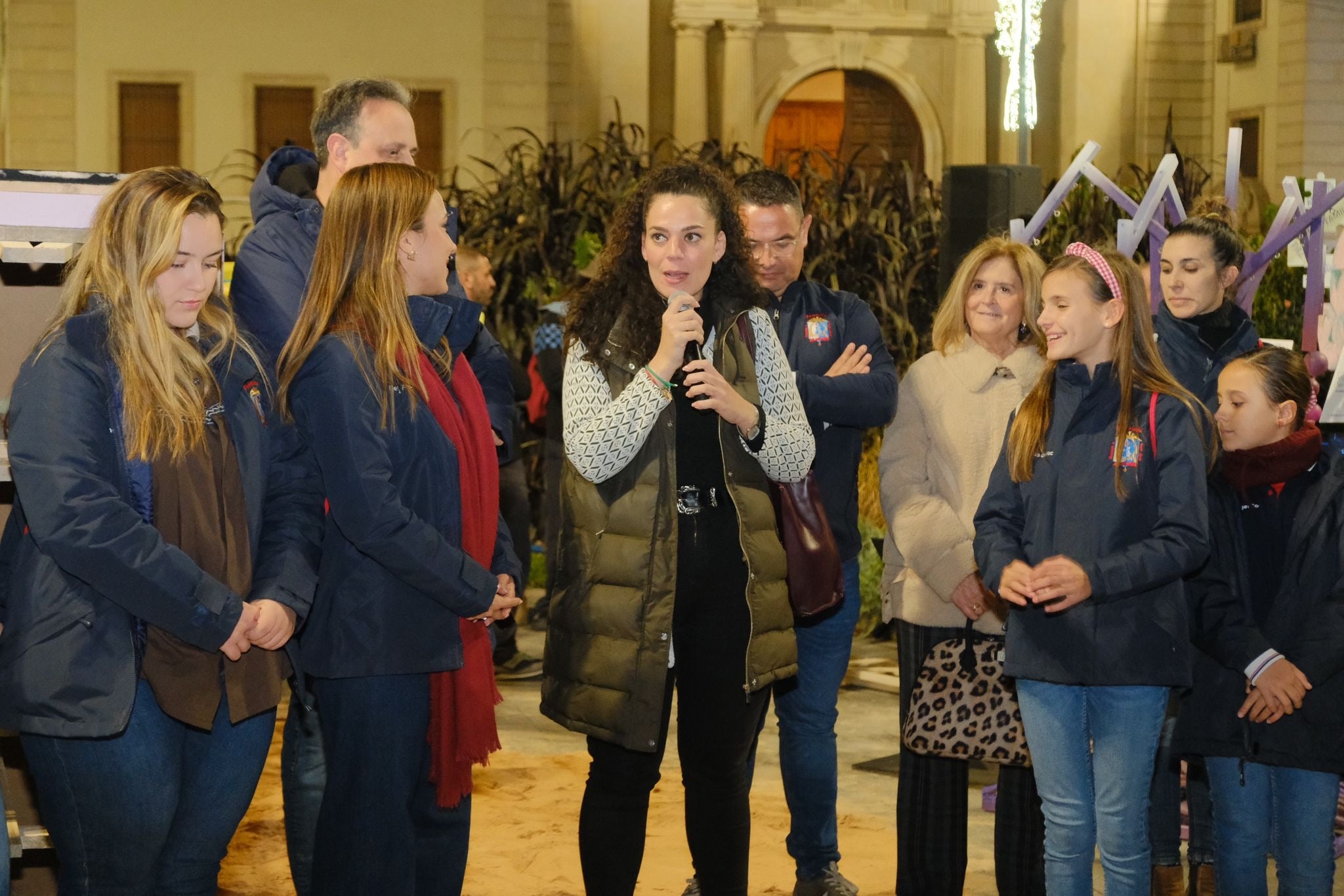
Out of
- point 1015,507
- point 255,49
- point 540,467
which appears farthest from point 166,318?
point 255,49

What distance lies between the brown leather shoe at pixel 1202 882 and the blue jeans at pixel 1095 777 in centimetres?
88

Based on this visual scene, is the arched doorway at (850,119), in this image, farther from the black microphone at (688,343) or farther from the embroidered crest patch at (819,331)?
the black microphone at (688,343)

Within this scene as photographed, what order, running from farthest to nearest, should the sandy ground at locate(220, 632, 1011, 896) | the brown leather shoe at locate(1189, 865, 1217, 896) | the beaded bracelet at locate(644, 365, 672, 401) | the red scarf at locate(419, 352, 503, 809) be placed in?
the sandy ground at locate(220, 632, 1011, 896)
the brown leather shoe at locate(1189, 865, 1217, 896)
the beaded bracelet at locate(644, 365, 672, 401)
the red scarf at locate(419, 352, 503, 809)

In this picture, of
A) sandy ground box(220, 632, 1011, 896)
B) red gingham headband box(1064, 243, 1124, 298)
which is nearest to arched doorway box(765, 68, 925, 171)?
sandy ground box(220, 632, 1011, 896)

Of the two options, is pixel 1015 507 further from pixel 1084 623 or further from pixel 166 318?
pixel 166 318

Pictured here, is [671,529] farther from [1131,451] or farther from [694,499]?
[1131,451]

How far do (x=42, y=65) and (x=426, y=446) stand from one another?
16089mm

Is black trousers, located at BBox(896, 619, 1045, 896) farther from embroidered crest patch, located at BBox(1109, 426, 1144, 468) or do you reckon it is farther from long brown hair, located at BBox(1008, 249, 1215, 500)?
embroidered crest patch, located at BBox(1109, 426, 1144, 468)

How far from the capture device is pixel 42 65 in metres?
17.2

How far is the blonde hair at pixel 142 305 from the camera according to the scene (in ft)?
8.87

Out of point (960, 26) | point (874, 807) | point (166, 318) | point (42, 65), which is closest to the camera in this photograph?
point (166, 318)

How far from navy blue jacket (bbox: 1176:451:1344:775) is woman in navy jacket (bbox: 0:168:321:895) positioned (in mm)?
2009

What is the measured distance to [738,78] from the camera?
19.0 m

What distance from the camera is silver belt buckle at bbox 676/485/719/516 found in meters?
3.31
